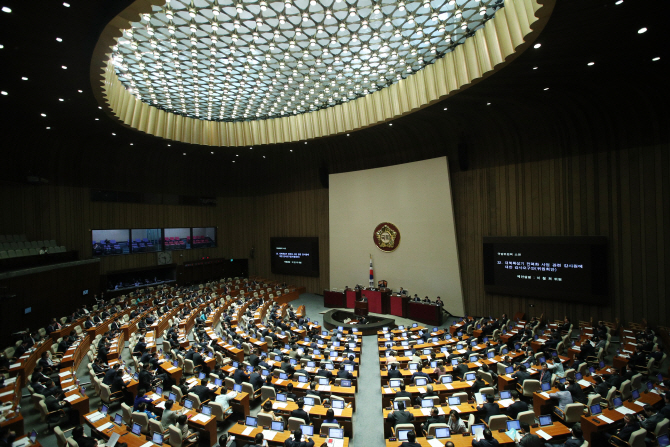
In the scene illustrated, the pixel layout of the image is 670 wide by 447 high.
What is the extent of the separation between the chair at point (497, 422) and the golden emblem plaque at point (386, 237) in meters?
13.4

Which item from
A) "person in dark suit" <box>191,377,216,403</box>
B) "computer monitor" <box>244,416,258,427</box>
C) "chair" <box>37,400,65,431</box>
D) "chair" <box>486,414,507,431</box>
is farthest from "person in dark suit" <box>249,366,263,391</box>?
"chair" <box>486,414,507,431</box>

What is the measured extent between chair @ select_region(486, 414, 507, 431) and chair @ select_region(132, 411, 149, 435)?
270 inches

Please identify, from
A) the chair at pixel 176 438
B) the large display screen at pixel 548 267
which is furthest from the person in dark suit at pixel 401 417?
the large display screen at pixel 548 267

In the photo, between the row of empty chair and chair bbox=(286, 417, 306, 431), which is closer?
chair bbox=(286, 417, 306, 431)

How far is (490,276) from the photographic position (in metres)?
16.6

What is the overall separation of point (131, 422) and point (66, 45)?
9271 millimetres

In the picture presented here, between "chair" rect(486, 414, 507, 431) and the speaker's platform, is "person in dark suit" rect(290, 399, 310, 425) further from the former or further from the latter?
the speaker's platform

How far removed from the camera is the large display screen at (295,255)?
24.3 meters

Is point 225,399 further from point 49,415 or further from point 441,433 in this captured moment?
point 441,433

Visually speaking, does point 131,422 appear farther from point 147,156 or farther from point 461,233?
point 147,156

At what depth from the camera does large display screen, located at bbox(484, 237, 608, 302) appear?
1384 centimetres

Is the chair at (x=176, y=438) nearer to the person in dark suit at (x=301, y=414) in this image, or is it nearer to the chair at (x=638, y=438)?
the person in dark suit at (x=301, y=414)

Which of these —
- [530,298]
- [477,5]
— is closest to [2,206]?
[477,5]

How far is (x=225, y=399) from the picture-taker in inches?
312
